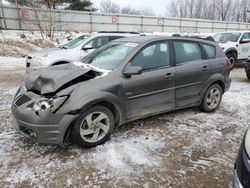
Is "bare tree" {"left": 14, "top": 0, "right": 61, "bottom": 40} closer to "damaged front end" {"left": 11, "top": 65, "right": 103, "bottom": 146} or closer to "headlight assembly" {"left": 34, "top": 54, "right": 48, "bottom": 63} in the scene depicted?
"headlight assembly" {"left": 34, "top": 54, "right": 48, "bottom": 63}

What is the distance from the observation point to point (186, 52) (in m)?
4.80

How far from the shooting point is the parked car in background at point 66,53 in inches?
299

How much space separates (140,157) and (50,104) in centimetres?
141

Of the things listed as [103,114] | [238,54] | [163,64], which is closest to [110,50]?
[163,64]

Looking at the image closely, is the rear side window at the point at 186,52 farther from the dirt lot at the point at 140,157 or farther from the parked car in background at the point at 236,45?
the parked car in background at the point at 236,45

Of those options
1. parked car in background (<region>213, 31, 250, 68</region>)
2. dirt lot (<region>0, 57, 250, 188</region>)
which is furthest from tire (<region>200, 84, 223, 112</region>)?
parked car in background (<region>213, 31, 250, 68</region>)

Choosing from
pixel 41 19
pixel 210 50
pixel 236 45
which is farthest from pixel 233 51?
pixel 41 19

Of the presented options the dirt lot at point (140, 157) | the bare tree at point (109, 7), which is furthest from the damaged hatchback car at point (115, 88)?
the bare tree at point (109, 7)

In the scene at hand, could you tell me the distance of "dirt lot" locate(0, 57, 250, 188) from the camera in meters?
3.01

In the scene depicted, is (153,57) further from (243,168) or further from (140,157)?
(243,168)

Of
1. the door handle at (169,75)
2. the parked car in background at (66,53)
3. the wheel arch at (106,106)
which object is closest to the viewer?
the wheel arch at (106,106)

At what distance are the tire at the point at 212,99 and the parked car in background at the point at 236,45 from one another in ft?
20.7

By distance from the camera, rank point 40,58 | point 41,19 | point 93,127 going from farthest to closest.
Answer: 1. point 41,19
2. point 40,58
3. point 93,127

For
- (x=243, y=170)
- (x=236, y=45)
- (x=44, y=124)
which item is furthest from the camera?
(x=236, y=45)
